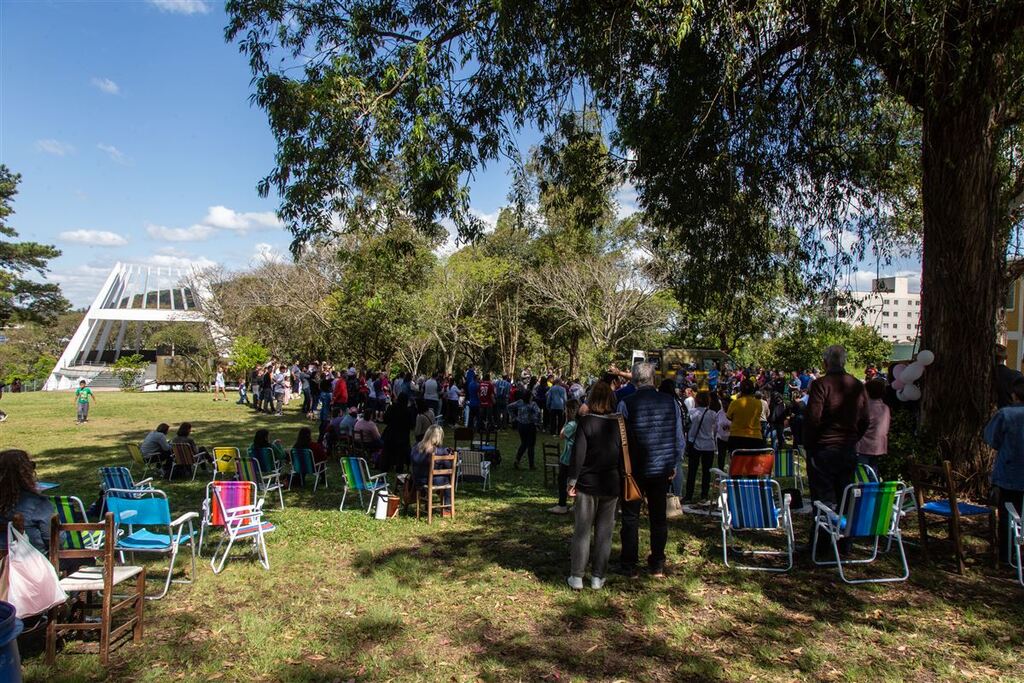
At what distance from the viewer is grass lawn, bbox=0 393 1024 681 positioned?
420 cm

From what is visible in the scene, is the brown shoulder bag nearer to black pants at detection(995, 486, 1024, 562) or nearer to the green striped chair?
the green striped chair

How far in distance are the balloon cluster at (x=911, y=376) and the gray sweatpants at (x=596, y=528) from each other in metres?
4.51

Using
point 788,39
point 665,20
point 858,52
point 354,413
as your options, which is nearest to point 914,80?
point 858,52

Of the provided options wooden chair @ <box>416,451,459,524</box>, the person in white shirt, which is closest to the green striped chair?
the person in white shirt

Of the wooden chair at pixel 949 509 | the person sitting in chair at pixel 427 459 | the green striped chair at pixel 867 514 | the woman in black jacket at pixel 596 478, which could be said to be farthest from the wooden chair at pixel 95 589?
the wooden chair at pixel 949 509

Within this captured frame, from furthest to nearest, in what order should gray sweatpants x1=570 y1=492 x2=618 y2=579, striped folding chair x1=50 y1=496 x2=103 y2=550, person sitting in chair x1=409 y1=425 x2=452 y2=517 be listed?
person sitting in chair x1=409 y1=425 x2=452 y2=517 → gray sweatpants x1=570 y1=492 x2=618 y2=579 → striped folding chair x1=50 y1=496 x2=103 y2=550

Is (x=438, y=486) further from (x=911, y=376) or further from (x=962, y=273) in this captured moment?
(x=962, y=273)

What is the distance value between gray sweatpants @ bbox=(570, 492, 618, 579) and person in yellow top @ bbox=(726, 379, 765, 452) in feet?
12.5

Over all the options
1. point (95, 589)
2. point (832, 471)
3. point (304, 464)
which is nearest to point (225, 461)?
point (304, 464)

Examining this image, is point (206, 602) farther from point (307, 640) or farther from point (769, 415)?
point (769, 415)

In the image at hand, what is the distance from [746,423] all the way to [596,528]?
403 centimetres

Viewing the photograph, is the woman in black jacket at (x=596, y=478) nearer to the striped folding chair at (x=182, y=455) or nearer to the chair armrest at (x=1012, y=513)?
the chair armrest at (x=1012, y=513)

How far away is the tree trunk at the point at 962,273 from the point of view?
7203mm

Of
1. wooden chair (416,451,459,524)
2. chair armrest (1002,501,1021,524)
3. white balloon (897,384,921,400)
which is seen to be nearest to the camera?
chair armrest (1002,501,1021,524)
